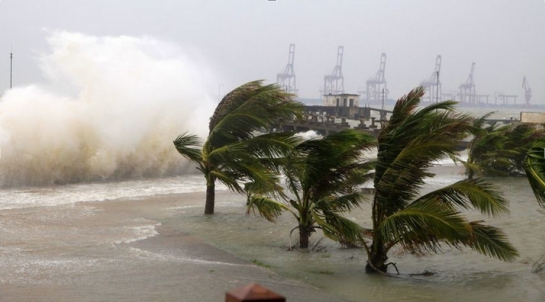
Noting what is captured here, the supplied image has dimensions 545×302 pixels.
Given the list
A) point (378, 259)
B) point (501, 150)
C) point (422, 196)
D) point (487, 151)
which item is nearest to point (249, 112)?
point (378, 259)

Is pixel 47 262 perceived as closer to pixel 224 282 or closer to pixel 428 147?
pixel 224 282

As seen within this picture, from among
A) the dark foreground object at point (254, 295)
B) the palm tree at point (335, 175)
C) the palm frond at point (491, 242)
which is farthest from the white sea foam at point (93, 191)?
the dark foreground object at point (254, 295)

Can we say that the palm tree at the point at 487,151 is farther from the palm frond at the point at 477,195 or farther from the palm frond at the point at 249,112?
the palm frond at the point at 477,195

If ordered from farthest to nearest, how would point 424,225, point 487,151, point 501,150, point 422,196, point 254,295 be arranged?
1. point 487,151
2. point 501,150
3. point 422,196
4. point 424,225
5. point 254,295

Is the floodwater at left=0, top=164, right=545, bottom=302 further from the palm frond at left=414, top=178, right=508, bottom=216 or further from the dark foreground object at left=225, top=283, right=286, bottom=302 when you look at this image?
the dark foreground object at left=225, top=283, right=286, bottom=302

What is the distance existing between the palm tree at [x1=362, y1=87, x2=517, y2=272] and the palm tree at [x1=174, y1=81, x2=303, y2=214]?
3274 mm

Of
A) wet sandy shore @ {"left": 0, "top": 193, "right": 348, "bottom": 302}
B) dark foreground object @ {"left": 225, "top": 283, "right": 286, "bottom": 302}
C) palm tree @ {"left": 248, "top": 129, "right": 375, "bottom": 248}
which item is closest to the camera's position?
dark foreground object @ {"left": 225, "top": 283, "right": 286, "bottom": 302}

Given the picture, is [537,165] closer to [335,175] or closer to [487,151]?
[335,175]

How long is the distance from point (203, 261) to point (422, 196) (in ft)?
10.8

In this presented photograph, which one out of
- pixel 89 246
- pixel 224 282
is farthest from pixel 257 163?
pixel 224 282

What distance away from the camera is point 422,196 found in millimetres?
8969

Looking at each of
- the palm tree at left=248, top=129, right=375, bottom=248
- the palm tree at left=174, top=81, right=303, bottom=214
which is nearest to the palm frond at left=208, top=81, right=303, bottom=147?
the palm tree at left=174, top=81, right=303, bottom=214

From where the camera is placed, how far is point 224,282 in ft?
28.9

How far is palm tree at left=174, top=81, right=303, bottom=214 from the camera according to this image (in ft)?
41.7
